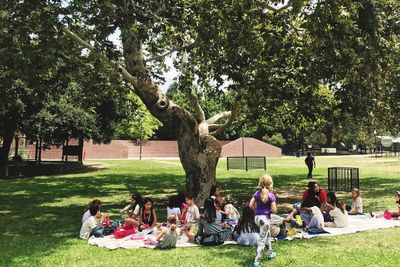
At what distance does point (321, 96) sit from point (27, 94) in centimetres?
1636

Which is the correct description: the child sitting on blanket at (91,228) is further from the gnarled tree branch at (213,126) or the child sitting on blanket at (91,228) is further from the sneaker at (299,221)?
the gnarled tree branch at (213,126)

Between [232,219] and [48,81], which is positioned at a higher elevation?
[48,81]

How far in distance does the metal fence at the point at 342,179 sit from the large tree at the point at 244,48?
4820 millimetres

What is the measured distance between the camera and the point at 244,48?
42.2 feet

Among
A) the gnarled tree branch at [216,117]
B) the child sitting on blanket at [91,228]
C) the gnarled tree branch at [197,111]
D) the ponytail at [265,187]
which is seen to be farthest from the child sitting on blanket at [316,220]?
the gnarled tree branch at [216,117]

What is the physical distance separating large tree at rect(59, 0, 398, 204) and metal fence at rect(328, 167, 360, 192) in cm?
482

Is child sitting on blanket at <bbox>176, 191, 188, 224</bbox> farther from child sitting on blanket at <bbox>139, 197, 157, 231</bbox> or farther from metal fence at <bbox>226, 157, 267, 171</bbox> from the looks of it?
metal fence at <bbox>226, 157, 267, 171</bbox>

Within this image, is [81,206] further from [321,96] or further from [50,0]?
[321,96]

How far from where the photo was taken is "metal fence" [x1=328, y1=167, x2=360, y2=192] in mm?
18812

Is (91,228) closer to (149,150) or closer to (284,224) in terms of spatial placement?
(284,224)

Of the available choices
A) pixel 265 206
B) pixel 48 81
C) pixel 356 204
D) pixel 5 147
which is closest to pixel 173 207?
pixel 265 206

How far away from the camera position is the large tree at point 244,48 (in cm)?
1053

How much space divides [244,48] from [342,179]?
949 cm

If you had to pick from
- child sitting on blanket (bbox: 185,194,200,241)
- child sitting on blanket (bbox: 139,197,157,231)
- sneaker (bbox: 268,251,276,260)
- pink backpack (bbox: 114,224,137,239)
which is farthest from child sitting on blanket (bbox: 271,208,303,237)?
pink backpack (bbox: 114,224,137,239)
